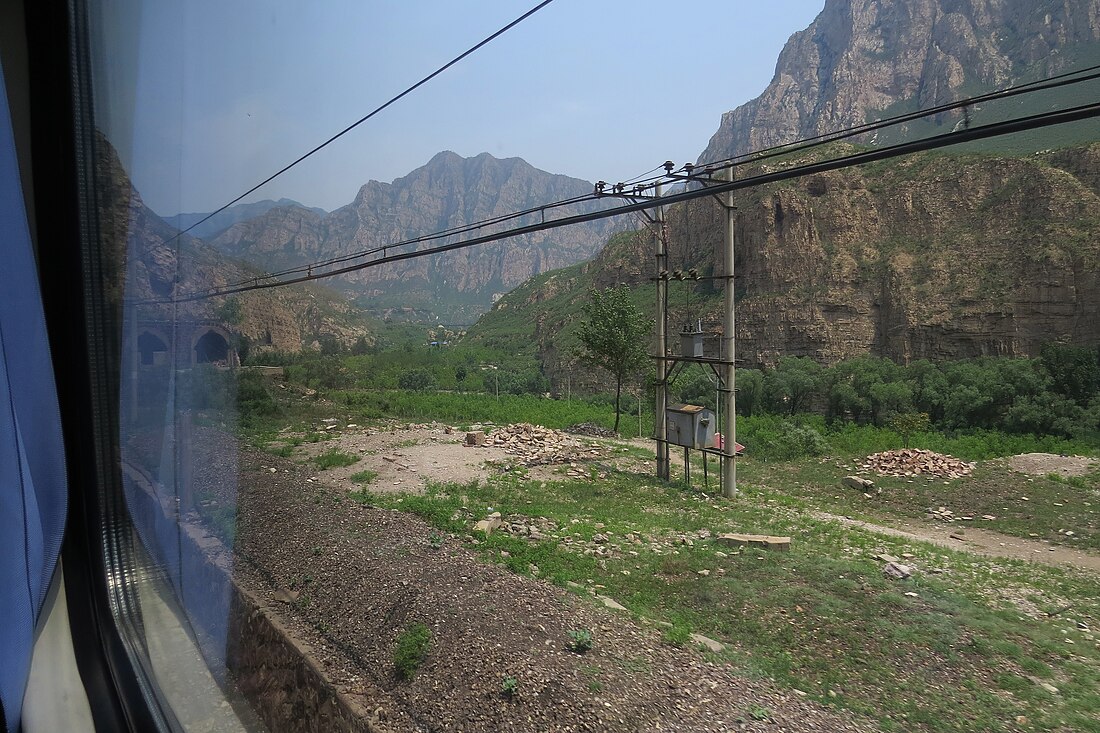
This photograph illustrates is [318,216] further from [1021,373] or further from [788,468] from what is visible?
[788,468]

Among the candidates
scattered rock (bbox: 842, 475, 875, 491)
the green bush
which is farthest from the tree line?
scattered rock (bbox: 842, 475, 875, 491)

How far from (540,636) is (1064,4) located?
6.55 meters

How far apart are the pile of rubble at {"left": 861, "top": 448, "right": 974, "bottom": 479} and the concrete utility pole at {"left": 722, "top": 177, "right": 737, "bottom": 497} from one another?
3462 mm

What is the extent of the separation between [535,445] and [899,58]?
801 cm

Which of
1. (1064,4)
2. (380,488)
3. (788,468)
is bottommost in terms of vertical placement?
(788,468)

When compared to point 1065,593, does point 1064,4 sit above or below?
above

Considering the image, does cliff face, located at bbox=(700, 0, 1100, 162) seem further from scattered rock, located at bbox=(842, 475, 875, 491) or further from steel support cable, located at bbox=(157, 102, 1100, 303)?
scattered rock, located at bbox=(842, 475, 875, 491)

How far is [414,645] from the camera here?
79.0 inches

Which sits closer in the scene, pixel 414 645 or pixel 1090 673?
pixel 1090 673

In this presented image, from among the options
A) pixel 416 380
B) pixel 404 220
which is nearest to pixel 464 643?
pixel 404 220

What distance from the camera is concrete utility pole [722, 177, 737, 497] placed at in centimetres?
682

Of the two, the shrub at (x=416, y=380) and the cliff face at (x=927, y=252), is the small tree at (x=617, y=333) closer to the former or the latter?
the cliff face at (x=927, y=252)

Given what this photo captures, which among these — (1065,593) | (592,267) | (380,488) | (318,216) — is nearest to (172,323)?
(318,216)

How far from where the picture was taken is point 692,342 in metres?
7.25
